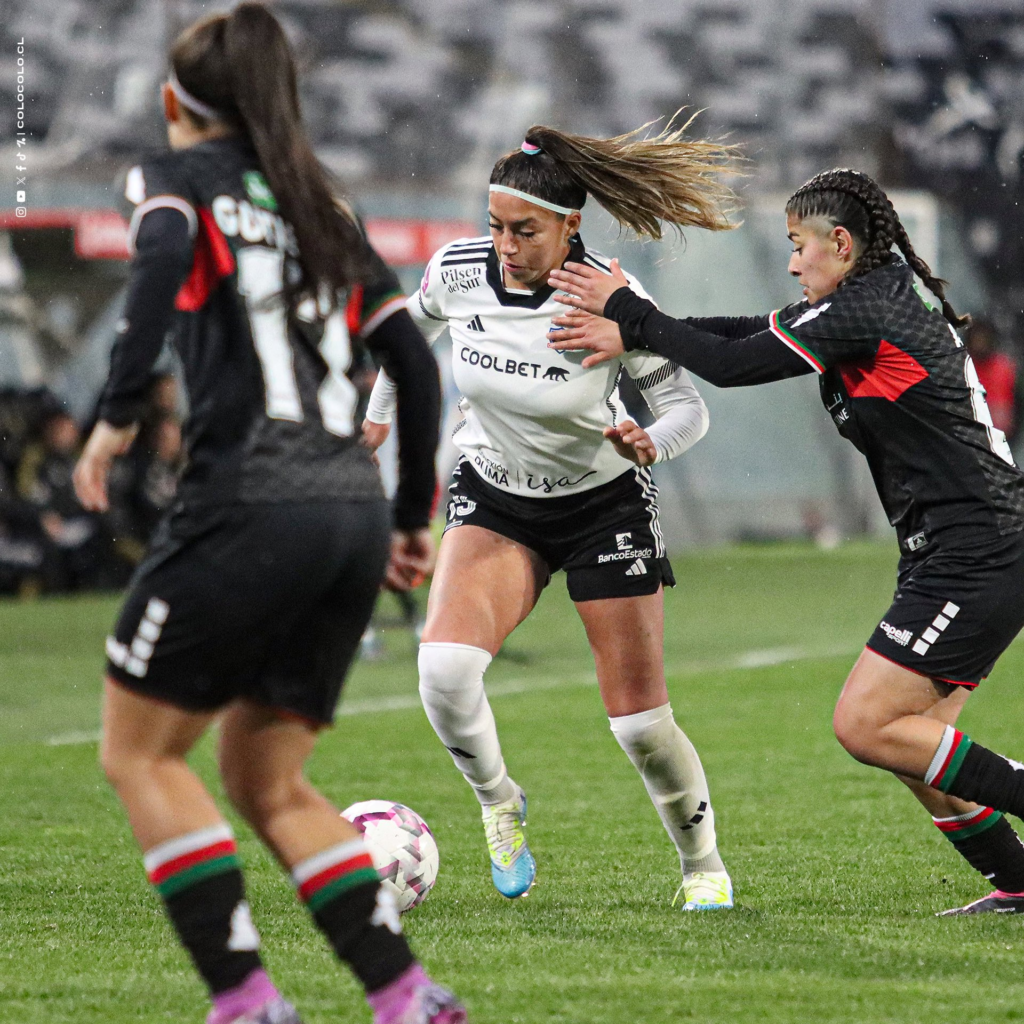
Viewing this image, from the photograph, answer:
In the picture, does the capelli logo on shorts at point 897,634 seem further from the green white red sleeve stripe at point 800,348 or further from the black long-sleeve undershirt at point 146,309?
the black long-sleeve undershirt at point 146,309

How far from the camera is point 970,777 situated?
4.26 meters

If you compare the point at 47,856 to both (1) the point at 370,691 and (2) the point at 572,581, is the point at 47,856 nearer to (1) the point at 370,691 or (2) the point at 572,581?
(2) the point at 572,581

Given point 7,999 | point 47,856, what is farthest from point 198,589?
point 47,856

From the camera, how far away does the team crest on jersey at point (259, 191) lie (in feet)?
10.2

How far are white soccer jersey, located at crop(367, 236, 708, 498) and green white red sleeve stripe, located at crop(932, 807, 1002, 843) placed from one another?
1.24 metres

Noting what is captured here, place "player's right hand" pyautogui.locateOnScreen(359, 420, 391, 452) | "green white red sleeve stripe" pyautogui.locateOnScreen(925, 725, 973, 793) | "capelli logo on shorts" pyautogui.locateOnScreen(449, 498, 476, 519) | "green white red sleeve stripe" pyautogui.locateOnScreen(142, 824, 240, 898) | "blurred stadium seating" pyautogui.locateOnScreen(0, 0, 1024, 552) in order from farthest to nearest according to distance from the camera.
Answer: "blurred stadium seating" pyautogui.locateOnScreen(0, 0, 1024, 552) → "capelli logo on shorts" pyautogui.locateOnScreen(449, 498, 476, 519) → "player's right hand" pyautogui.locateOnScreen(359, 420, 391, 452) → "green white red sleeve stripe" pyautogui.locateOnScreen(925, 725, 973, 793) → "green white red sleeve stripe" pyautogui.locateOnScreen(142, 824, 240, 898)

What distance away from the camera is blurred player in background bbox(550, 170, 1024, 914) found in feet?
13.7

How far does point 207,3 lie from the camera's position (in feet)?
70.0

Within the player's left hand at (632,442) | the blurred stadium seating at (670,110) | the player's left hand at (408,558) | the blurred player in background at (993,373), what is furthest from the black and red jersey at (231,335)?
the blurred stadium seating at (670,110)

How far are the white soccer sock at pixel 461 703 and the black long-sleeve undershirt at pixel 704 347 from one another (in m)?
0.98

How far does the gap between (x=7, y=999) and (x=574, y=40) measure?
21.2m

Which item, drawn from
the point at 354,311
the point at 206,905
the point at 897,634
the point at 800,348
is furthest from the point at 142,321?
the point at 897,634

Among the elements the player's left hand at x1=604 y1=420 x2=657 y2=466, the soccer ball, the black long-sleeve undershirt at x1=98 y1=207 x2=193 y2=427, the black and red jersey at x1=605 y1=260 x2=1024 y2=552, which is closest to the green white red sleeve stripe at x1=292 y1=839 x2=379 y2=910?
the black long-sleeve undershirt at x1=98 y1=207 x2=193 y2=427

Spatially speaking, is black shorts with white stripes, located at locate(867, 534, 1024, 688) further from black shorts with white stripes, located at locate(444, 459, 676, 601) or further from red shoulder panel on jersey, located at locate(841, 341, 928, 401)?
black shorts with white stripes, located at locate(444, 459, 676, 601)
